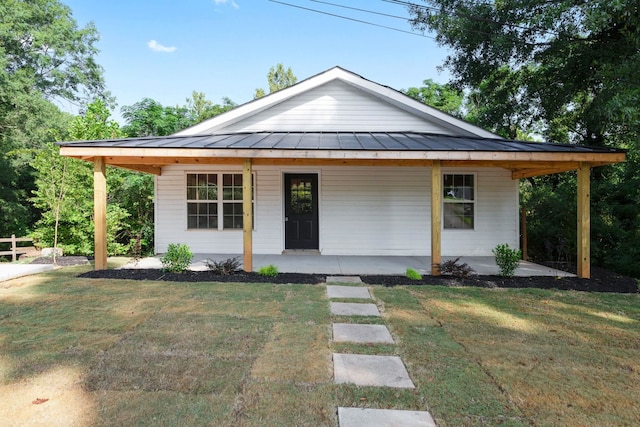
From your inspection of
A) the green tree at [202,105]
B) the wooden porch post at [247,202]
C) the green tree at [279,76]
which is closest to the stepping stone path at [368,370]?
the wooden porch post at [247,202]

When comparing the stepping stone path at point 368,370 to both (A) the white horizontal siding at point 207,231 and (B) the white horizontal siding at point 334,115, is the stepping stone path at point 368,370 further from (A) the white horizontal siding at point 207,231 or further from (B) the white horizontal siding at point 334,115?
(B) the white horizontal siding at point 334,115

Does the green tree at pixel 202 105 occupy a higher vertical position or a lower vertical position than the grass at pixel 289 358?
higher

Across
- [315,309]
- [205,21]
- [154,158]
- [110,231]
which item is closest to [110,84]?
[205,21]

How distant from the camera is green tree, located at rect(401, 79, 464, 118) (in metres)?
21.3

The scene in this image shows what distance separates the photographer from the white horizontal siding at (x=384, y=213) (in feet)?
29.6

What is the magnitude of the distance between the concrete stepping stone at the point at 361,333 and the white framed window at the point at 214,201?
233 inches

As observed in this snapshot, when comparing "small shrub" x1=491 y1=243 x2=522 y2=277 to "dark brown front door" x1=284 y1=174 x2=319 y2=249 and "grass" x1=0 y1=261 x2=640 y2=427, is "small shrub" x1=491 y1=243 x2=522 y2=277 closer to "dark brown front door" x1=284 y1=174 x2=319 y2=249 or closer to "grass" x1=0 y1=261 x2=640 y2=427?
"grass" x1=0 y1=261 x2=640 y2=427

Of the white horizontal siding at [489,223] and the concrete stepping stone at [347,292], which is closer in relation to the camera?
the concrete stepping stone at [347,292]

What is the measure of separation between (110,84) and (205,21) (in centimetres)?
993

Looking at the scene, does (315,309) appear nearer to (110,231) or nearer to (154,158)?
(154,158)

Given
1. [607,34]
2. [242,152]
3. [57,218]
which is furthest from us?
[607,34]

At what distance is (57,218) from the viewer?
7.92m

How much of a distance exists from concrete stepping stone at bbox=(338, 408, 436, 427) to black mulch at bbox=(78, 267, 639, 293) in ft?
12.2

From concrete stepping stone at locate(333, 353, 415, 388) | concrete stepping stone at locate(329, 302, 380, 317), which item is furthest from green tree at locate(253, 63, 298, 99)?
concrete stepping stone at locate(333, 353, 415, 388)
